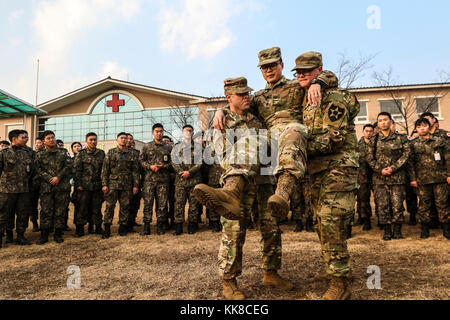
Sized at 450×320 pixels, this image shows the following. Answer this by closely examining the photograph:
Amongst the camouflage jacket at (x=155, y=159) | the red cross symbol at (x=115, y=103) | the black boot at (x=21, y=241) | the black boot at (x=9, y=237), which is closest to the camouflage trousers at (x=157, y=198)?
the camouflage jacket at (x=155, y=159)

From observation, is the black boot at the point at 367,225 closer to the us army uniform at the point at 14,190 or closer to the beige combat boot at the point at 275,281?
the beige combat boot at the point at 275,281

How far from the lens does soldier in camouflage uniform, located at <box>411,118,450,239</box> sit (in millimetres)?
5152

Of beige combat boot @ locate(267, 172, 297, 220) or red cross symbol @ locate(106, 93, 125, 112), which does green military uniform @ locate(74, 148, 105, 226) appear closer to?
beige combat boot @ locate(267, 172, 297, 220)

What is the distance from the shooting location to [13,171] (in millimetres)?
5949

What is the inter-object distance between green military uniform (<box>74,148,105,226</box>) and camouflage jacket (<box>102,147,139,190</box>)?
38 centimetres

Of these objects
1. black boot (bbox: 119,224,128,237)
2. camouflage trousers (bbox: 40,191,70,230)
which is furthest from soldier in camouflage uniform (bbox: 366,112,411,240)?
camouflage trousers (bbox: 40,191,70,230)

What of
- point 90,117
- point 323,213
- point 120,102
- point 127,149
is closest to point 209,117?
point 120,102

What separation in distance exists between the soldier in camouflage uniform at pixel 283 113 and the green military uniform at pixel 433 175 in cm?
375

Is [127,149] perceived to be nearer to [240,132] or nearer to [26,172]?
[26,172]

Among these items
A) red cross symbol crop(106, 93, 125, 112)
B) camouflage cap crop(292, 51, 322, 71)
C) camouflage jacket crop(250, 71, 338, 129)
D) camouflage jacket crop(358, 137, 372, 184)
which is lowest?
camouflage jacket crop(358, 137, 372, 184)

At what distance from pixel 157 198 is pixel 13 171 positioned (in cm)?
289

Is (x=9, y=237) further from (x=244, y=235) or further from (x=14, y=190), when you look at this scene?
(x=244, y=235)
